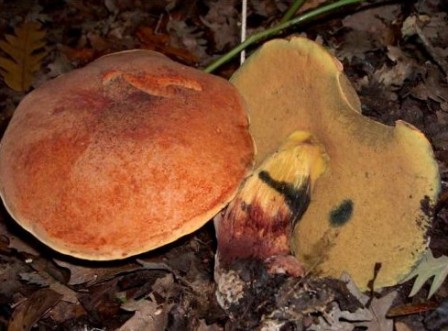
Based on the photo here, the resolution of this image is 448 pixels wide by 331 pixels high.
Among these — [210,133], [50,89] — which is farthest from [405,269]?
[50,89]

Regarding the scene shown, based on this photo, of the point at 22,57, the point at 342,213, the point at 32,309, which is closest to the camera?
the point at 342,213

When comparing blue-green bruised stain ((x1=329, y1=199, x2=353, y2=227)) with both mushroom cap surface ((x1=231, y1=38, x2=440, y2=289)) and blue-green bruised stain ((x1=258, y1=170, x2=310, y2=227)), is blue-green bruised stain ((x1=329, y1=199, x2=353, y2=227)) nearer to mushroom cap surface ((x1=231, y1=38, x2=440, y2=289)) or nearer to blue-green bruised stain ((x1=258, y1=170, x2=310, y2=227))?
mushroom cap surface ((x1=231, y1=38, x2=440, y2=289))

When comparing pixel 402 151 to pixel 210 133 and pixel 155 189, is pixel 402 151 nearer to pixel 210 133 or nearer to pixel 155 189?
pixel 210 133

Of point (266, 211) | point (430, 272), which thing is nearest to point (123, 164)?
point (266, 211)

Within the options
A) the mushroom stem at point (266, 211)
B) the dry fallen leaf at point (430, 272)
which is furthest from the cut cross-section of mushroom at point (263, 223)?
the dry fallen leaf at point (430, 272)

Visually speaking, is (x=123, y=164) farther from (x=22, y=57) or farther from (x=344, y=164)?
(x=22, y=57)
